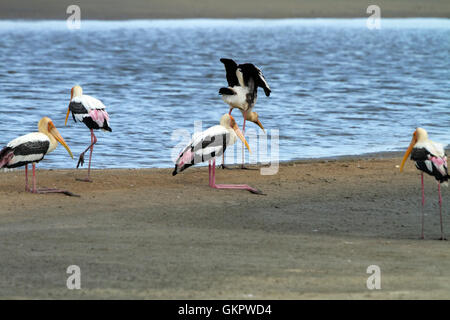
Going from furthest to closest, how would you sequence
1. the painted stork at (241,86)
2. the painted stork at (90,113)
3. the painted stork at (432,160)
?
1. the painted stork at (241,86)
2. the painted stork at (90,113)
3. the painted stork at (432,160)

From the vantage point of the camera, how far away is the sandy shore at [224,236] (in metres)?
6.27

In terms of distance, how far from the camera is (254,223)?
29.3ft

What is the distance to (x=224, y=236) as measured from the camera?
810cm

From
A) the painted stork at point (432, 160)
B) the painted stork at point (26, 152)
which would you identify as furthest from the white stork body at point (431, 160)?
the painted stork at point (26, 152)

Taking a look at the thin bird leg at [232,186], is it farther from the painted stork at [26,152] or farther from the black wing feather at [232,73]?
the black wing feather at [232,73]

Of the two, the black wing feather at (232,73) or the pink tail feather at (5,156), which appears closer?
the pink tail feather at (5,156)

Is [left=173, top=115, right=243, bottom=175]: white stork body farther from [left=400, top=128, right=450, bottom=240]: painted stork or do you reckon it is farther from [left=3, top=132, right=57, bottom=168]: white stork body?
[left=400, top=128, right=450, bottom=240]: painted stork

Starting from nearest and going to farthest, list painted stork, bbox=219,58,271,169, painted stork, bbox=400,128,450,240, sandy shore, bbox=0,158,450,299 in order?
sandy shore, bbox=0,158,450,299 → painted stork, bbox=400,128,450,240 → painted stork, bbox=219,58,271,169

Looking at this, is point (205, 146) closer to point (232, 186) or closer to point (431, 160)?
point (232, 186)

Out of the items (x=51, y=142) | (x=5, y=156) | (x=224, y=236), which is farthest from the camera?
(x=51, y=142)

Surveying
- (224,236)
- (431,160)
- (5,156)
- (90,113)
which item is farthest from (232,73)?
(224,236)

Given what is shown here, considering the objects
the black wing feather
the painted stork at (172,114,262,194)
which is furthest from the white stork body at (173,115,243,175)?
the black wing feather

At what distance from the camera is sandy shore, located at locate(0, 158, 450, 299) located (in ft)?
20.6
